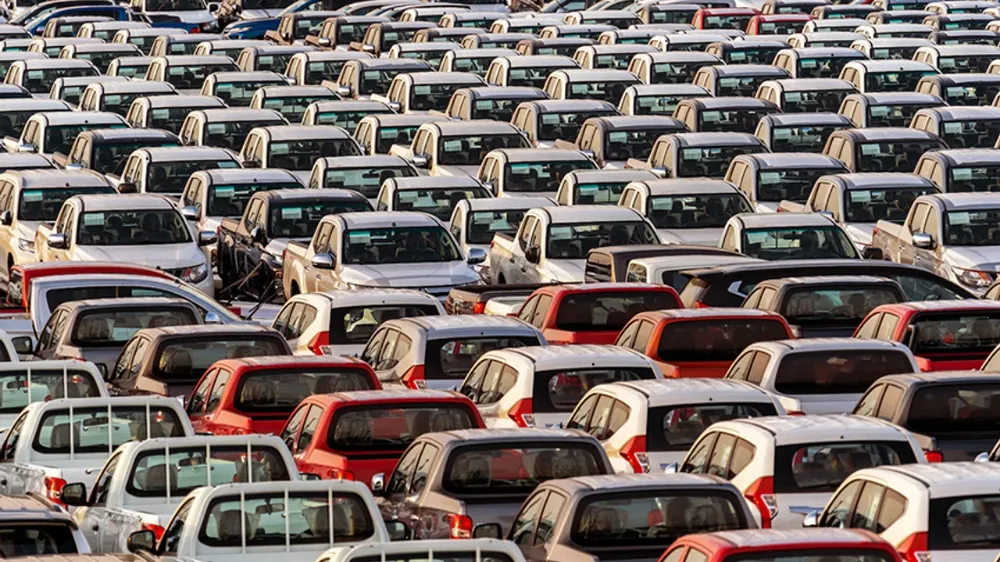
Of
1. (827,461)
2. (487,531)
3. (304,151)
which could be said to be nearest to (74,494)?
(487,531)

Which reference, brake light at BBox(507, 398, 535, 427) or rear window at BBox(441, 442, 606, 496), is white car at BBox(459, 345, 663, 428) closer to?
brake light at BBox(507, 398, 535, 427)

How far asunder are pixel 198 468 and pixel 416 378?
4.88 m

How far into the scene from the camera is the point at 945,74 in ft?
142

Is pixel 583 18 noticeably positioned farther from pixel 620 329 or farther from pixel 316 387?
pixel 316 387

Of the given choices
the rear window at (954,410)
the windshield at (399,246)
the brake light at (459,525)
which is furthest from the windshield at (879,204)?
the brake light at (459,525)

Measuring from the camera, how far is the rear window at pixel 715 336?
21.9 meters

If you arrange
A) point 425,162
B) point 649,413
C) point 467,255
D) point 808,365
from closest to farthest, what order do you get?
point 649,413 → point 808,365 → point 467,255 → point 425,162

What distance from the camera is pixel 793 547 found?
42.0 ft

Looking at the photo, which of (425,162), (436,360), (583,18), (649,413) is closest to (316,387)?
(436,360)

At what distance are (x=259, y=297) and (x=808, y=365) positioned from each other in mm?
12351

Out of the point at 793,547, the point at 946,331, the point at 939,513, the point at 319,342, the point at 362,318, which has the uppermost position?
the point at 793,547

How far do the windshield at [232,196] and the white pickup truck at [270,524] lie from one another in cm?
1860

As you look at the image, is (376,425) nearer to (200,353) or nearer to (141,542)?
(141,542)

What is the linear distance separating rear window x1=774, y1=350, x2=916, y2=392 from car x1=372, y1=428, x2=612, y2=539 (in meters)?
3.60
